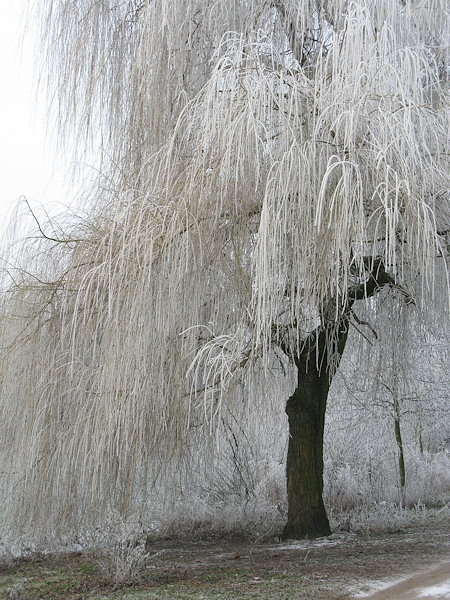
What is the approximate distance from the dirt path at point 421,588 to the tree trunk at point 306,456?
1.71 m

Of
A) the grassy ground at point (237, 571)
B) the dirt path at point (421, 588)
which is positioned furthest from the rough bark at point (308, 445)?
the dirt path at point (421, 588)

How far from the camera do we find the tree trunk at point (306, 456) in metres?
5.73

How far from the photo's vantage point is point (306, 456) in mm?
5816

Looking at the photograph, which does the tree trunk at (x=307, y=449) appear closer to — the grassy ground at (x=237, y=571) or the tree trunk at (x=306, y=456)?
the tree trunk at (x=306, y=456)

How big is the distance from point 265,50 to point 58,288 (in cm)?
234

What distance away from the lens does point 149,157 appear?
4520 millimetres

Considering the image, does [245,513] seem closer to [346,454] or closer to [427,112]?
[346,454]

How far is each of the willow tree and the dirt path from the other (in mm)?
1341

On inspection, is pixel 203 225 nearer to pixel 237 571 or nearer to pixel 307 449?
pixel 237 571

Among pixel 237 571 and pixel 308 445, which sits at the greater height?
pixel 308 445

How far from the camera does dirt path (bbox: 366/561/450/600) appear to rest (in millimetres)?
3426

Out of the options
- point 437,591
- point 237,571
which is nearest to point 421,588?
point 437,591

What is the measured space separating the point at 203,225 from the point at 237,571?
2270mm

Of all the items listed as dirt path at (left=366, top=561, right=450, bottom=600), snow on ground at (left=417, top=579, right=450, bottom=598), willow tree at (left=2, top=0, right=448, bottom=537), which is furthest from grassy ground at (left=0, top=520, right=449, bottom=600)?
willow tree at (left=2, top=0, right=448, bottom=537)
